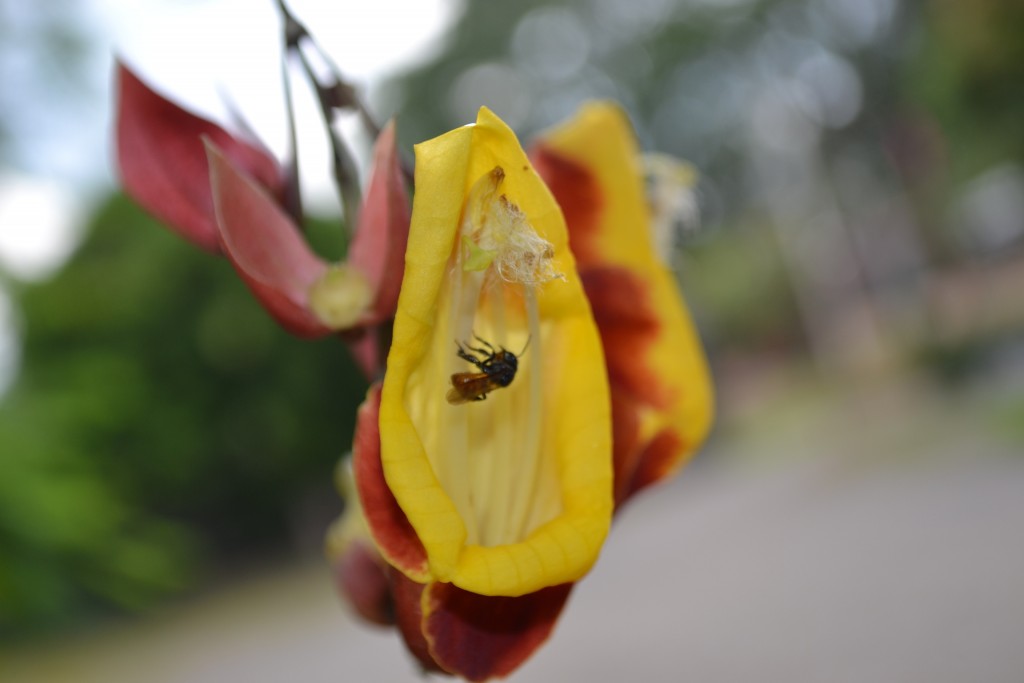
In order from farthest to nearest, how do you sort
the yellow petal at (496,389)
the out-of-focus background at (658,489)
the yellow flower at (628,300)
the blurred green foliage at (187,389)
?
the blurred green foliage at (187,389), the out-of-focus background at (658,489), the yellow flower at (628,300), the yellow petal at (496,389)

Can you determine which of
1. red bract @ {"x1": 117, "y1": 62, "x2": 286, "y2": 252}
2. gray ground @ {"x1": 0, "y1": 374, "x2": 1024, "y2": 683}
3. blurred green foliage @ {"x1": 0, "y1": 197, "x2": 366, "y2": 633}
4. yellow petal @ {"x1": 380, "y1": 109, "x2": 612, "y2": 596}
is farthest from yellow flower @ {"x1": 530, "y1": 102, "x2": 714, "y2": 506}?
blurred green foliage @ {"x1": 0, "y1": 197, "x2": 366, "y2": 633}

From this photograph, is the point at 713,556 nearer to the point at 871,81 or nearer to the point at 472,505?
the point at 472,505

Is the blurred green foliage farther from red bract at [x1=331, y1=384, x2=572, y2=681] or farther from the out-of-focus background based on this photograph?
red bract at [x1=331, y1=384, x2=572, y2=681]

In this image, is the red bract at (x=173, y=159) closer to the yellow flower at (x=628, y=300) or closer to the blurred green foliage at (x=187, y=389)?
the yellow flower at (x=628, y=300)

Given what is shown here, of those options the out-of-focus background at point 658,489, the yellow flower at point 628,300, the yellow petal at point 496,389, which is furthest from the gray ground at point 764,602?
the yellow petal at point 496,389

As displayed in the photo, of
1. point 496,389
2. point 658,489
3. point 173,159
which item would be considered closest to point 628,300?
point 496,389

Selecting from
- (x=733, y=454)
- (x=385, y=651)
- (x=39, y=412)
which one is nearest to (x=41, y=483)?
(x=39, y=412)

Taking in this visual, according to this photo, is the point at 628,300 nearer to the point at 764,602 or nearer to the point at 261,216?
the point at 261,216
